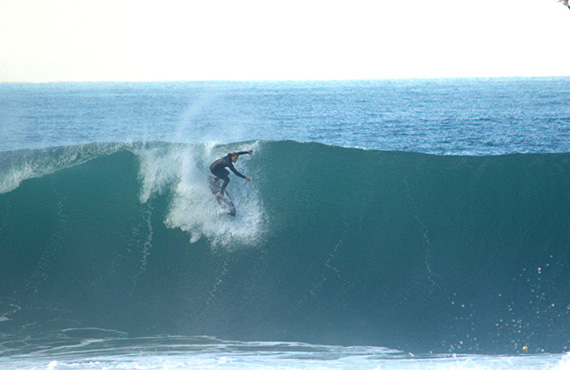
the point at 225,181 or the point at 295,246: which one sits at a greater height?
the point at 225,181

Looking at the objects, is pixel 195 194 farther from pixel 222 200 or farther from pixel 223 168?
pixel 223 168

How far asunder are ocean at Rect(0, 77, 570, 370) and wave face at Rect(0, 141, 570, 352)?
0.10ft

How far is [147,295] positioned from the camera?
29.1ft

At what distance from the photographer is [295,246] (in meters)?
9.73

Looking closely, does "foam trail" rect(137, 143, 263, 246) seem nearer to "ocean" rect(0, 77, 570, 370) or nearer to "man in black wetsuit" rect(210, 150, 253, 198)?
"ocean" rect(0, 77, 570, 370)

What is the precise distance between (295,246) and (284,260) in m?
0.42

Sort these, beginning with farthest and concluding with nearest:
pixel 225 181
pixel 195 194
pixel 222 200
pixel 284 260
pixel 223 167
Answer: pixel 195 194
pixel 222 200
pixel 225 181
pixel 223 167
pixel 284 260

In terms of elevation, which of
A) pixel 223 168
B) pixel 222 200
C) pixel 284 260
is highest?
pixel 223 168

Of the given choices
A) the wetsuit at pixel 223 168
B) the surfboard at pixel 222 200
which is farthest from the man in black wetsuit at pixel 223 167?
the surfboard at pixel 222 200

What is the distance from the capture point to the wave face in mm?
8336

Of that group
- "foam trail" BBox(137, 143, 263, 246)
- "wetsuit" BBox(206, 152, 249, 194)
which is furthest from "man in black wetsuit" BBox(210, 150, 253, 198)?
"foam trail" BBox(137, 143, 263, 246)

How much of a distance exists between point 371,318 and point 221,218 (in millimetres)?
3425

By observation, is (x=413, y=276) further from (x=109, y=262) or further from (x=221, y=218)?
(x=109, y=262)

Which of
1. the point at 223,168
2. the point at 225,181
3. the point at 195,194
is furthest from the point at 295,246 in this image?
the point at 195,194
